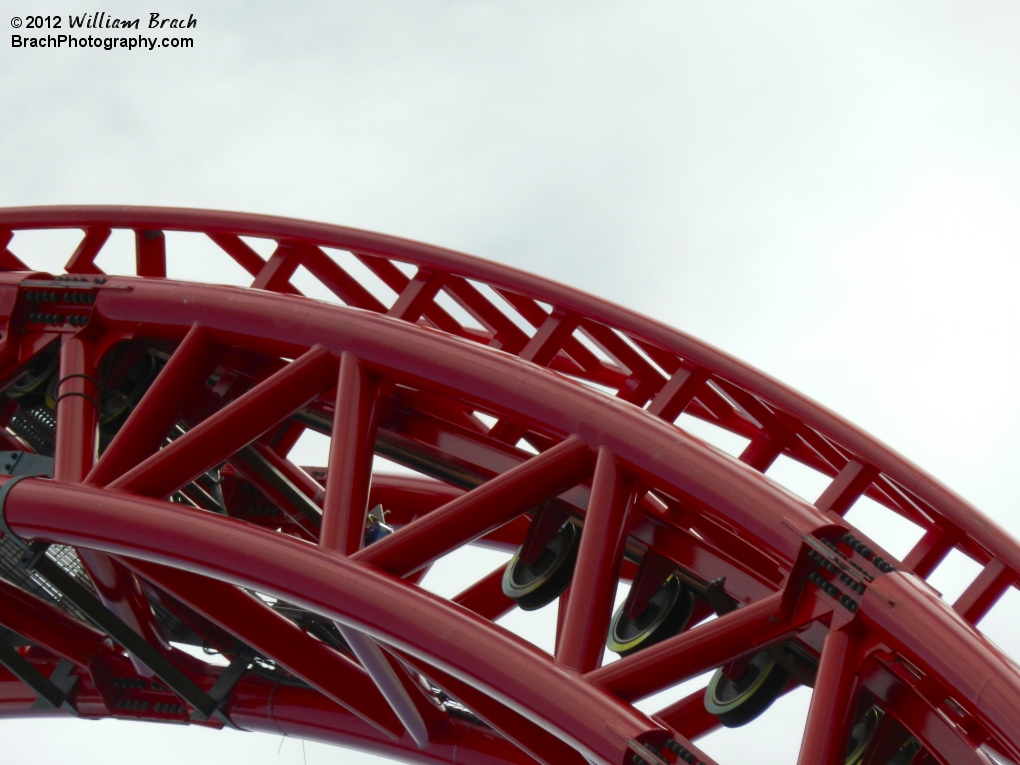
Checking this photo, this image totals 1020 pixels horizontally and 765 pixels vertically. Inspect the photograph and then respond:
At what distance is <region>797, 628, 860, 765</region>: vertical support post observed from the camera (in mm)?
5699

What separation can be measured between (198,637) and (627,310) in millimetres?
4451

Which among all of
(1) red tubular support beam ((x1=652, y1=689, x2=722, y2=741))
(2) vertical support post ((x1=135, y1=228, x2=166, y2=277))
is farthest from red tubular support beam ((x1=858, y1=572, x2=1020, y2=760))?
(2) vertical support post ((x1=135, y1=228, x2=166, y2=277))

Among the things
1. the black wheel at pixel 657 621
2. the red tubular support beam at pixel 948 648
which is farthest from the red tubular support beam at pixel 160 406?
the red tubular support beam at pixel 948 648

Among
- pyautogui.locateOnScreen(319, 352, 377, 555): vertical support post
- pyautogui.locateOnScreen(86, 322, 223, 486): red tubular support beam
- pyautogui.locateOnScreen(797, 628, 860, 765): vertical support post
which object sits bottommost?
pyautogui.locateOnScreen(797, 628, 860, 765): vertical support post

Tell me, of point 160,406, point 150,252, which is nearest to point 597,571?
point 160,406

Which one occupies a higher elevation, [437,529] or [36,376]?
[36,376]

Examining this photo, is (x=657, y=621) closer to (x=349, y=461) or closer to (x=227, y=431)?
(x=349, y=461)

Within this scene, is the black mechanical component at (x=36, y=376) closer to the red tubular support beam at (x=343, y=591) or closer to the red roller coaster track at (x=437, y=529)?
the red roller coaster track at (x=437, y=529)

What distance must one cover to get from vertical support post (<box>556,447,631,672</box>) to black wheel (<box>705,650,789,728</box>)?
1341mm

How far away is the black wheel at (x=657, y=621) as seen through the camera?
8.00 m

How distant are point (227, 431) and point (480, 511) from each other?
5.96ft

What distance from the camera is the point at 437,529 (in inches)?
274

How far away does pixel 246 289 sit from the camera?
8477mm

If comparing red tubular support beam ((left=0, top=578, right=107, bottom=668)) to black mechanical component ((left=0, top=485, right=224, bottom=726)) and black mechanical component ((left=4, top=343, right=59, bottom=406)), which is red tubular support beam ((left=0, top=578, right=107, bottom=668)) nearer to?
black mechanical component ((left=0, top=485, right=224, bottom=726))
